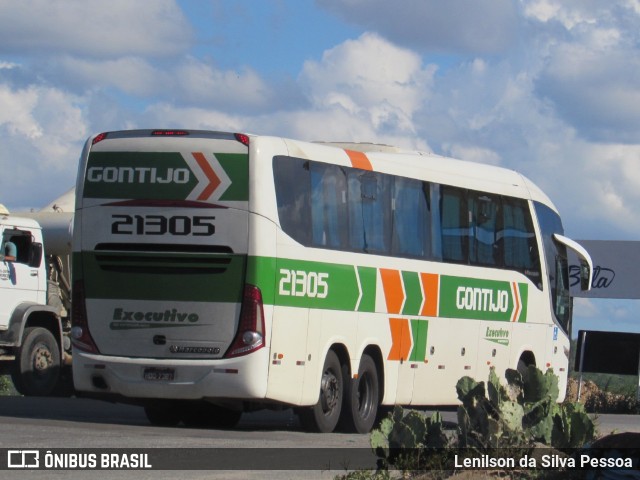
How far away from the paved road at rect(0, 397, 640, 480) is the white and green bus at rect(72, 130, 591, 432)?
1.44 feet

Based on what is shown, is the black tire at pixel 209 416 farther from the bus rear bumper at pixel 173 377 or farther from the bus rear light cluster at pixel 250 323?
the bus rear light cluster at pixel 250 323

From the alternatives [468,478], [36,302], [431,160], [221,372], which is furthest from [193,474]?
[36,302]

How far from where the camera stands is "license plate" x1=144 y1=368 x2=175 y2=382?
1662 cm

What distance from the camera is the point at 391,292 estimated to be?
18750 mm

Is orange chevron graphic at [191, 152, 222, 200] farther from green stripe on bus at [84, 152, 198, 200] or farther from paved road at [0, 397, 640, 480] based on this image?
paved road at [0, 397, 640, 480]

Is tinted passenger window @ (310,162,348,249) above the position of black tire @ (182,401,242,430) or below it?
above

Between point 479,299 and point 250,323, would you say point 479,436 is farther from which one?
point 479,299

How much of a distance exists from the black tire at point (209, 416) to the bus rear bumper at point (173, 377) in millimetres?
1882

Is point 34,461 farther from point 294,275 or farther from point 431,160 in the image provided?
point 431,160

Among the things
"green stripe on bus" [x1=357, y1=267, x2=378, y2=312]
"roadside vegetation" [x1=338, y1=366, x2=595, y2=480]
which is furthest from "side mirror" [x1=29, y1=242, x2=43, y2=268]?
"roadside vegetation" [x1=338, y1=366, x2=595, y2=480]

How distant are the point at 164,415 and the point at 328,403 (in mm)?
2399

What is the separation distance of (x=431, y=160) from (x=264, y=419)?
182 inches

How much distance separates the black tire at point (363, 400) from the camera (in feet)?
59.3

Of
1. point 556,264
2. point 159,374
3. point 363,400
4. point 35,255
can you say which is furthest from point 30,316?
point 556,264
